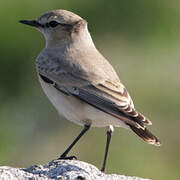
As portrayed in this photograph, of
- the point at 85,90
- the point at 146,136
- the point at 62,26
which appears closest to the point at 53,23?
the point at 62,26

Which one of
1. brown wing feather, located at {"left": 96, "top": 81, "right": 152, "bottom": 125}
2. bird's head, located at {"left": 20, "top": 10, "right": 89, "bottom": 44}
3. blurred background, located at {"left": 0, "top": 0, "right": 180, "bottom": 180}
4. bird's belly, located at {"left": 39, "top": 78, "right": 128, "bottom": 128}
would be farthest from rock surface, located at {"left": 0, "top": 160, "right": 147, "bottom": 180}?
blurred background, located at {"left": 0, "top": 0, "right": 180, "bottom": 180}

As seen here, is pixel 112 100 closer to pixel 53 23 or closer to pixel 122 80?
pixel 53 23

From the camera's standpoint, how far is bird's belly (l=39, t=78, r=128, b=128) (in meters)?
9.61

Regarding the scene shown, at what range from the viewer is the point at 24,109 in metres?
15.0

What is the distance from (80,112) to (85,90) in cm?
29

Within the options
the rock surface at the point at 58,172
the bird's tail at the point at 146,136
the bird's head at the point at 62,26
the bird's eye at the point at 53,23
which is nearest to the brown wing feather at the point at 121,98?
the bird's tail at the point at 146,136

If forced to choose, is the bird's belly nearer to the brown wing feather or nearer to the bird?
the bird

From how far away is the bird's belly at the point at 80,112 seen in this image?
9.61 meters

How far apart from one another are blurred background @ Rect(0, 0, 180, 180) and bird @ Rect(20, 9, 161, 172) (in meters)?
3.06

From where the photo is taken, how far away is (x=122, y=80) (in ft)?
49.8

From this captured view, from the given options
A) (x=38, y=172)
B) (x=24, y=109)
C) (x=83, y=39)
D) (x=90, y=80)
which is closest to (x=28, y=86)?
(x=24, y=109)

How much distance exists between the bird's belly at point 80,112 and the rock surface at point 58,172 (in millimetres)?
927

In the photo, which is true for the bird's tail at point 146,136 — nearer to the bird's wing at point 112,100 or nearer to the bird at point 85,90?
the bird at point 85,90

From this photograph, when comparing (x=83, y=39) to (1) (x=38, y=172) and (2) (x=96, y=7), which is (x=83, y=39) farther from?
(2) (x=96, y=7)
